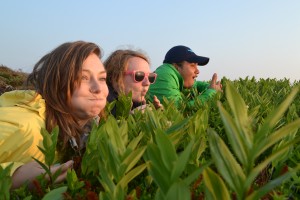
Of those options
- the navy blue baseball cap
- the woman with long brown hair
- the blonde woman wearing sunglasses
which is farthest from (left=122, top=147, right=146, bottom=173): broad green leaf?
the navy blue baseball cap

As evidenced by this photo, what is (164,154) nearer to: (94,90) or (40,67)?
(94,90)

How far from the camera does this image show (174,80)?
6.01 metres

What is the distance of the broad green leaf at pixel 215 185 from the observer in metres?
0.84

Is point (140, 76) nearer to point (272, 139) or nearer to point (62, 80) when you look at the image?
point (62, 80)

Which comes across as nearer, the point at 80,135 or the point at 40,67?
the point at 80,135

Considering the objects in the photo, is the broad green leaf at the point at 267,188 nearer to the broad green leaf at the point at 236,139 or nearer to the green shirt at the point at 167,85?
the broad green leaf at the point at 236,139

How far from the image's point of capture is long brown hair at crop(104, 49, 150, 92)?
465 centimetres

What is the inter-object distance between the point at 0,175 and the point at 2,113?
0.90 m

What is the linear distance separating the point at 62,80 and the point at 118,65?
1.99m

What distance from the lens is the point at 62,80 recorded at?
2.77 metres

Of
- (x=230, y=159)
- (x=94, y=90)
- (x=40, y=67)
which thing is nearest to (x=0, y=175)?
(x=230, y=159)

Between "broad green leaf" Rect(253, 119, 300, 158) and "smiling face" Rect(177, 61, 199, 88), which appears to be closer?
"broad green leaf" Rect(253, 119, 300, 158)

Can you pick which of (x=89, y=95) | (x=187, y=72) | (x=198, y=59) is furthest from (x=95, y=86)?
(x=198, y=59)

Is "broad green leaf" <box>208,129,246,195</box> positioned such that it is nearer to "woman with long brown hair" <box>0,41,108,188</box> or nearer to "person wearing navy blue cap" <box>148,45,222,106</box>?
"woman with long brown hair" <box>0,41,108,188</box>
